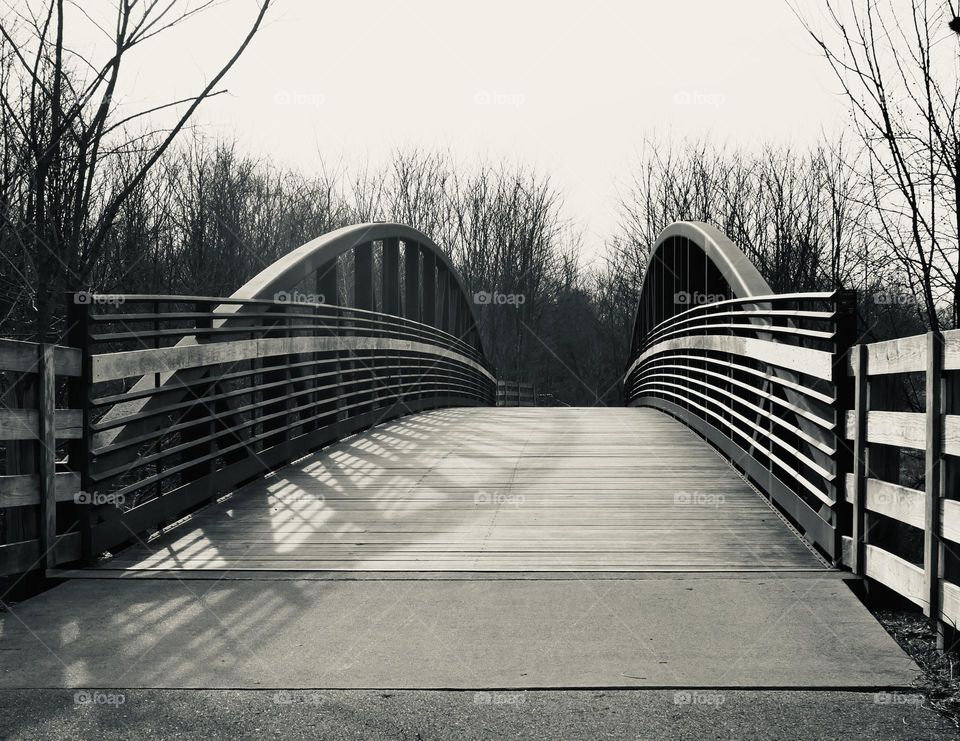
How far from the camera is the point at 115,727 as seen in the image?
10.8 ft

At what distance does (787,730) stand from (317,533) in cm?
378

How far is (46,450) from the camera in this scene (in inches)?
201

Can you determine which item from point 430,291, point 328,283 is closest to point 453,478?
point 328,283

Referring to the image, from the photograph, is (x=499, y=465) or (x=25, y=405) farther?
(x=499, y=465)

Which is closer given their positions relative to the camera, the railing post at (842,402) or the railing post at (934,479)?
the railing post at (934,479)

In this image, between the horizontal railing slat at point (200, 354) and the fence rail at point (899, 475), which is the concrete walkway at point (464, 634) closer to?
the fence rail at point (899, 475)

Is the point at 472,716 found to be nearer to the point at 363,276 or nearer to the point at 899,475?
the point at 899,475

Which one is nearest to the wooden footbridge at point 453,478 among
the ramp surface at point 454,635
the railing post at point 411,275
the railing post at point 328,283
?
the ramp surface at point 454,635

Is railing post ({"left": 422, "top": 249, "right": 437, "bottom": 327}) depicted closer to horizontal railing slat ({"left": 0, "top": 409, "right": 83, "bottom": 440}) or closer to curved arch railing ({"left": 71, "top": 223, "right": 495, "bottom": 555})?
curved arch railing ({"left": 71, "top": 223, "right": 495, "bottom": 555})

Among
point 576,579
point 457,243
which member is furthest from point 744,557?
point 457,243

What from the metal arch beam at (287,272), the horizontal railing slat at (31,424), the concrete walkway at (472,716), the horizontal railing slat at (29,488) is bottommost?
the concrete walkway at (472,716)

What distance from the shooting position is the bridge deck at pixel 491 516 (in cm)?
566

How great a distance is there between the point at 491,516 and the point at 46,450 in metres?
2.87

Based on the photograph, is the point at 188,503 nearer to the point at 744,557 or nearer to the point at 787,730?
the point at 744,557
